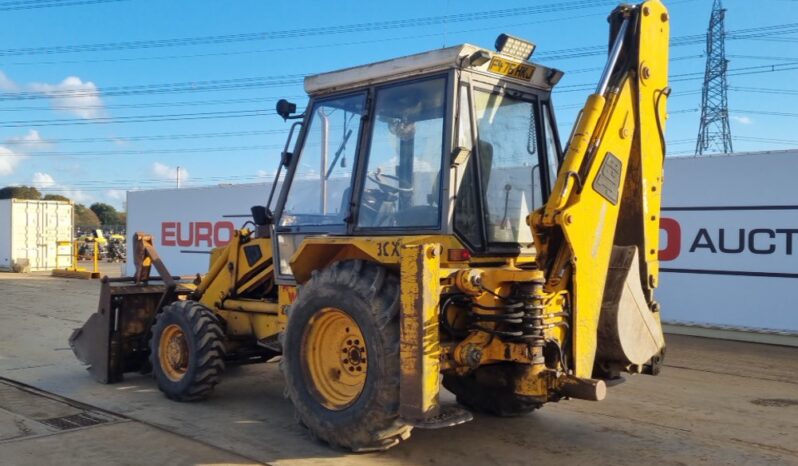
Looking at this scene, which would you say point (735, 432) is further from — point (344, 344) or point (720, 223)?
point (720, 223)

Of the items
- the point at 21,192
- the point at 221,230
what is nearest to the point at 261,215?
the point at 221,230

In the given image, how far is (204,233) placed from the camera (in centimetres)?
1909

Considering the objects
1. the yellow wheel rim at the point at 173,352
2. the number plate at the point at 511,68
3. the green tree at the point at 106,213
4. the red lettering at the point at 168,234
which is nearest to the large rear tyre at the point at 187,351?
the yellow wheel rim at the point at 173,352

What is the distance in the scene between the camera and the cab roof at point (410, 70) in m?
4.94

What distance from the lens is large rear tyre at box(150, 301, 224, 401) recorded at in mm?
6316

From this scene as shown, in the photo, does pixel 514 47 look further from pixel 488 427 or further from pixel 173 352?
pixel 173 352

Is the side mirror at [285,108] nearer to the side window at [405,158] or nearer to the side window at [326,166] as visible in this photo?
the side window at [326,166]

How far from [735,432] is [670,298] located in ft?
20.4

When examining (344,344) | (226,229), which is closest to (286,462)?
(344,344)

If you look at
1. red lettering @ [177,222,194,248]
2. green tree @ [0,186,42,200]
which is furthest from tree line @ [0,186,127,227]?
red lettering @ [177,222,194,248]

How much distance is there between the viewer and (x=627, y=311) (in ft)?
15.7

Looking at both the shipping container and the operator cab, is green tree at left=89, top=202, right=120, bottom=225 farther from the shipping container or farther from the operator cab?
the operator cab

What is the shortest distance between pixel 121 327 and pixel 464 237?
4.11 meters

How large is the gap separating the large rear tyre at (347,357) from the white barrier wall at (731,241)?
803 centimetres
